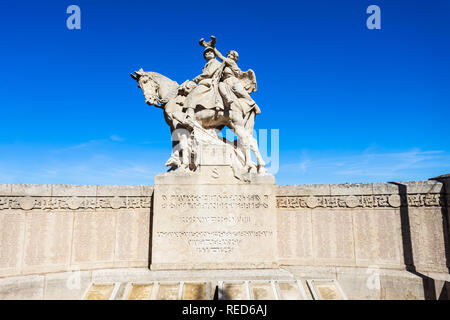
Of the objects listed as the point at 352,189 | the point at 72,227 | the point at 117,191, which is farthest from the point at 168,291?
the point at 352,189

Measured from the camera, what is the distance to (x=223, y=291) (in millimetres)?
4766

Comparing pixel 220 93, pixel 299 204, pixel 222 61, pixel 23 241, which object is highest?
pixel 222 61

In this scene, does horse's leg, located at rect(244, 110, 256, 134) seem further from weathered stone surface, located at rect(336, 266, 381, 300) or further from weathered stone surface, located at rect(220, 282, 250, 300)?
weathered stone surface, located at rect(220, 282, 250, 300)

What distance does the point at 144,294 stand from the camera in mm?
4777

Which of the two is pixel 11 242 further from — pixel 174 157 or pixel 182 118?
pixel 182 118

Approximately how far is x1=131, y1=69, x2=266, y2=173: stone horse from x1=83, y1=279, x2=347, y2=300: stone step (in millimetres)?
3172

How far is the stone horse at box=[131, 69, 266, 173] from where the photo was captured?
793 centimetres

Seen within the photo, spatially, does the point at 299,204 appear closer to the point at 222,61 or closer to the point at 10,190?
the point at 222,61

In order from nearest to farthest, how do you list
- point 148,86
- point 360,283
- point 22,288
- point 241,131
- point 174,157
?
point 22,288 → point 360,283 → point 174,157 → point 241,131 → point 148,86

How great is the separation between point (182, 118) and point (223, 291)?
4.89m

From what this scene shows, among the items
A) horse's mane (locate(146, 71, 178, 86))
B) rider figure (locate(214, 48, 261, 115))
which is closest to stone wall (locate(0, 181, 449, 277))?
rider figure (locate(214, 48, 261, 115))

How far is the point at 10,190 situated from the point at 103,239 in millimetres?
2359
